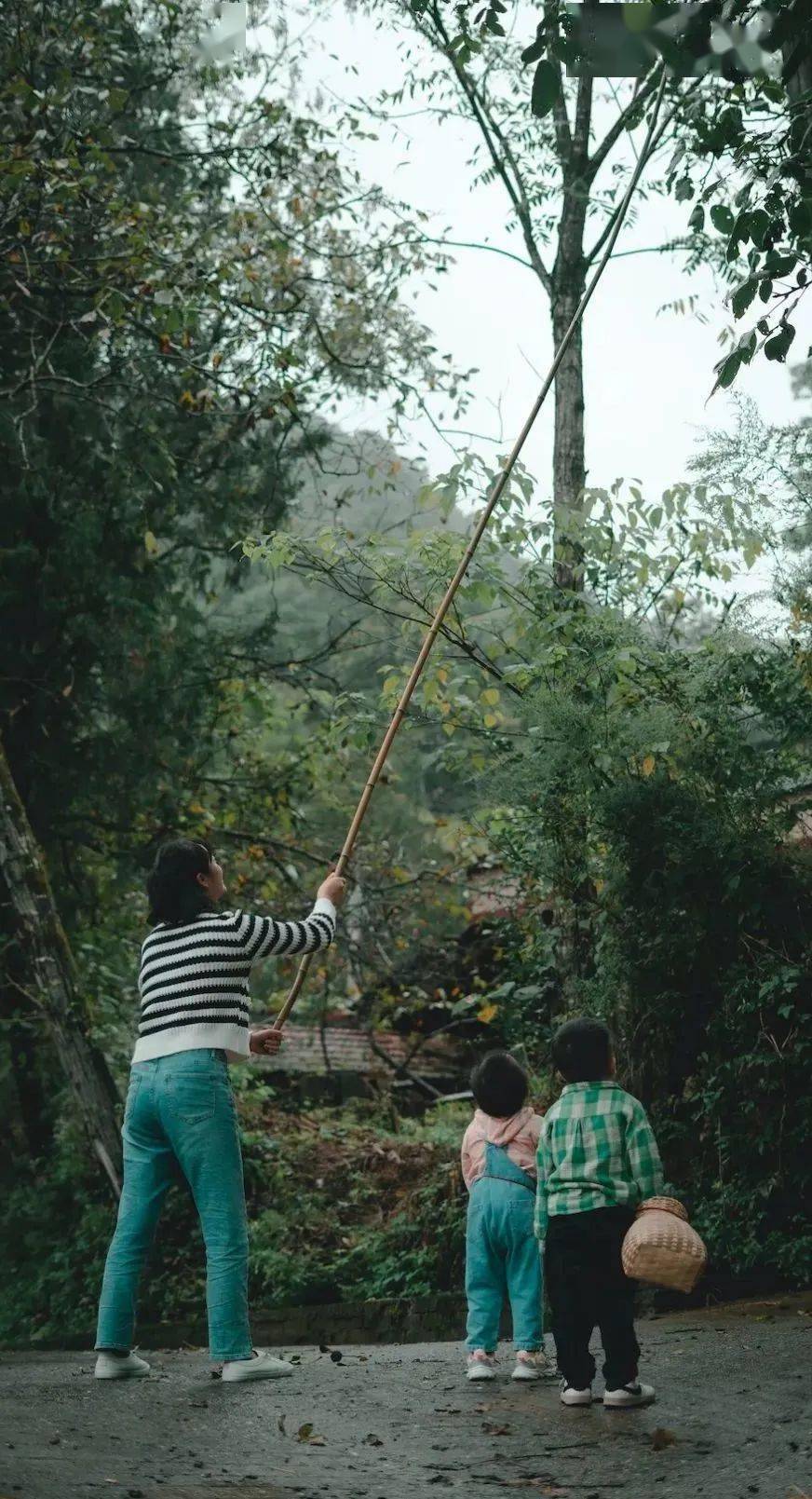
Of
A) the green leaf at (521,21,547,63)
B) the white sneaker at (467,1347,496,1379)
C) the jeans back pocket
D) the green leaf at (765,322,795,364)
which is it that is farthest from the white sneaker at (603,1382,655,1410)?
the green leaf at (521,21,547,63)

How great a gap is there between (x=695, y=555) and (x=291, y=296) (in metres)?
6.68

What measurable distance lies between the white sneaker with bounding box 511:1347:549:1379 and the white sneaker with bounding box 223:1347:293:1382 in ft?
2.98

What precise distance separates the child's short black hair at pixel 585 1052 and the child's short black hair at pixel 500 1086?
0.77 m

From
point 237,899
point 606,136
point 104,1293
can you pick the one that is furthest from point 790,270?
point 237,899

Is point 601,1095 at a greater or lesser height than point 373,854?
lesser

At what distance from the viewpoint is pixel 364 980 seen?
16422mm

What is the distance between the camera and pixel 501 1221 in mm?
5863

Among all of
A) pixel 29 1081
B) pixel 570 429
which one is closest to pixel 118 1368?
pixel 570 429

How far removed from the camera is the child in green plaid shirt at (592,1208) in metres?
4.96

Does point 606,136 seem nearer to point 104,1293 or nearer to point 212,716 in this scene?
point 212,716

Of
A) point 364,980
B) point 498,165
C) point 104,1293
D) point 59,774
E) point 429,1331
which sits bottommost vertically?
point 429,1331

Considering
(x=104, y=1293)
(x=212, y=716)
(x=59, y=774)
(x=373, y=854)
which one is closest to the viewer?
(x=104, y=1293)

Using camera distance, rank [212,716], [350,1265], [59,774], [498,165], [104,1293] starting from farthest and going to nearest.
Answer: [212,716] → [59,774] → [498,165] → [350,1265] → [104,1293]

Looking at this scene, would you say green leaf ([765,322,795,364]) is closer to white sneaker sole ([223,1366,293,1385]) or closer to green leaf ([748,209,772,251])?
green leaf ([748,209,772,251])
